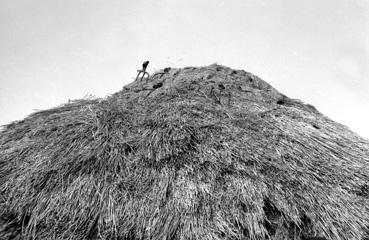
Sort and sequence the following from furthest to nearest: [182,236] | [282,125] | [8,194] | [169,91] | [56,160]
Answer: [169,91] < [282,125] < [56,160] < [8,194] < [182,236]

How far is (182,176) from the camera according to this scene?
3.70m

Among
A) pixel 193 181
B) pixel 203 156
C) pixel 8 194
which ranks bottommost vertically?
pixel 8 194

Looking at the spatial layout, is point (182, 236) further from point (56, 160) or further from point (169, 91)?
point (169, 91)

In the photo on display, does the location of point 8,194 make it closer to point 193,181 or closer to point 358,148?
point 193,181

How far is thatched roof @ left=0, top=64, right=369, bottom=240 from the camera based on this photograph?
11.0 ft

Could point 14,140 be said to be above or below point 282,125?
below

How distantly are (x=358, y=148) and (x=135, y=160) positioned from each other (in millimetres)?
3612

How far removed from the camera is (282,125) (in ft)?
15.6

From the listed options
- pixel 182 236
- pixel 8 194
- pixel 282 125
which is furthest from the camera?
pixel 282 125

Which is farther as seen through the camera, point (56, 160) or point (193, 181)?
point (56, 160)

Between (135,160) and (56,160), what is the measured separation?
1.11m

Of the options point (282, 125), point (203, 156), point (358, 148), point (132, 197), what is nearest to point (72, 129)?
point (132, 197)

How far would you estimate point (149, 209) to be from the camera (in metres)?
3.43

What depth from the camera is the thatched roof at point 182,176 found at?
335 cm
